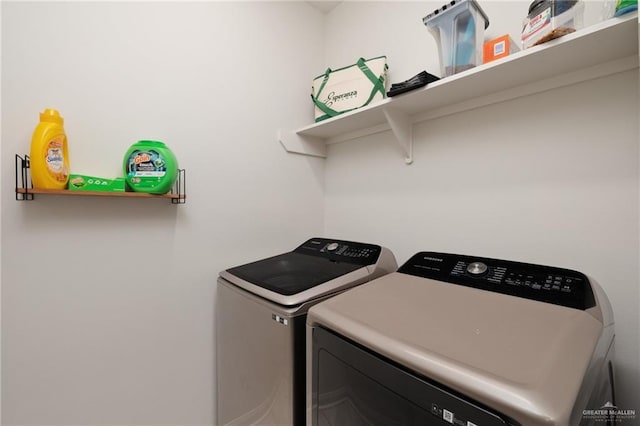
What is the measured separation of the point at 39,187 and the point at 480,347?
1.46m

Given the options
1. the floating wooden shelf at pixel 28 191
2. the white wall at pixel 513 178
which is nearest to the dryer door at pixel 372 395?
the white wall at pixel 513 178

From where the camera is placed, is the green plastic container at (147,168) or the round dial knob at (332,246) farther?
the round dial knob at (332,246)

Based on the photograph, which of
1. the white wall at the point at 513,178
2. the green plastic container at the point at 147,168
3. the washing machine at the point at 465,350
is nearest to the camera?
the washing machine at the point at 465,350

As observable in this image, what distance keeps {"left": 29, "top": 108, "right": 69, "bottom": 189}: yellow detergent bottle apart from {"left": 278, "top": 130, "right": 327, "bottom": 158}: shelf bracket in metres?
1.02

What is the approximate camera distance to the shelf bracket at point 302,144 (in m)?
1.75

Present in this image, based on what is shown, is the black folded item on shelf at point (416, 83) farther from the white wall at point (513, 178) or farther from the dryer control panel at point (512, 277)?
the dryer control panel at point (512, 277)

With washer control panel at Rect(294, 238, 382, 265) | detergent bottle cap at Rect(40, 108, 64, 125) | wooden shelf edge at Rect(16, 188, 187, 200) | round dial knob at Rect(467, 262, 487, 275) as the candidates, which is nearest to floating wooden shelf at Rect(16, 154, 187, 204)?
wooden shelf edge at Rect(16, 188, 187, 200)

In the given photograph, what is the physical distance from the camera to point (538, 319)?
0.68 m

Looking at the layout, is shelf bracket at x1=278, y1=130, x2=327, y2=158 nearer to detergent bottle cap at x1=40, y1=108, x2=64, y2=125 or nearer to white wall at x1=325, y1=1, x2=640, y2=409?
white wall at x1=325, y1=1, x2=640, y2=409

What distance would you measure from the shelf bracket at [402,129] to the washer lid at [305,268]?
21.6 inches

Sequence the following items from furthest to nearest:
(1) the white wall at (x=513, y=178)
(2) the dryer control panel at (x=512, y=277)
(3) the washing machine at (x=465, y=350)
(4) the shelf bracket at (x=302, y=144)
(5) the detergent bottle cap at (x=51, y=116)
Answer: (4) the shelf bracket at (x=302, y=144)
(5) the detergent bottle cap at (x=51, y=116)
(1) the white wall at (x=513, y=178)
(2) the dryer control panel at (x=512, y=277)
(3) the washing machine at (x=465, y=350)

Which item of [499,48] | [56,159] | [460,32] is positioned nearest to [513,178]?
[499,48]

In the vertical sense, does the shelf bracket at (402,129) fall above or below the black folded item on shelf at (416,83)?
below

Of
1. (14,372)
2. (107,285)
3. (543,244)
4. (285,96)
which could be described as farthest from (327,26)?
(14,372)
